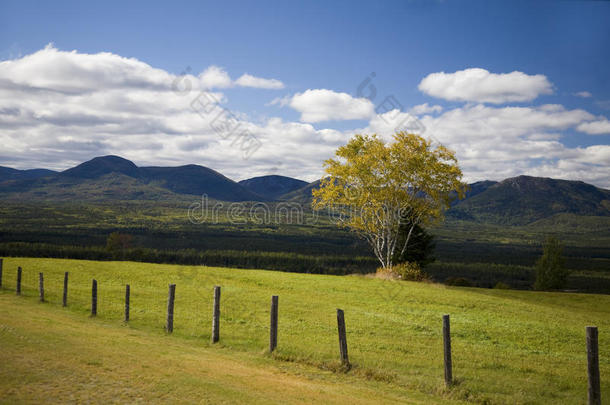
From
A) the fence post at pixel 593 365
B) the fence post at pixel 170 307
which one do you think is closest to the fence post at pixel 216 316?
the fence post at pixel 170 307

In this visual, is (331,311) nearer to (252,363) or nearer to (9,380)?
(252,363)

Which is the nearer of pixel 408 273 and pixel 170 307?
pixel 170 307

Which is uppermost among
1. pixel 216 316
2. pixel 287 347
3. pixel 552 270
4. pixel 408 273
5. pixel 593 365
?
pixel 593 365

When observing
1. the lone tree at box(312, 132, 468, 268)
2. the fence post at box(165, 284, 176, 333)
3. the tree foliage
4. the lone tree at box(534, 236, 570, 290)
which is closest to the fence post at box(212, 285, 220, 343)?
the fence post at box(165, 284, 176, 333)

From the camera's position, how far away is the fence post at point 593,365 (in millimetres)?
11875

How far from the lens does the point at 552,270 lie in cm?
8362

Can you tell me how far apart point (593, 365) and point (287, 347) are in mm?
10809

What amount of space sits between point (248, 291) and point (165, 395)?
25723mm

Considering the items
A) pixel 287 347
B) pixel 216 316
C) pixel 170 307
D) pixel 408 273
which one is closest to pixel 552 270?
pixel 408 273

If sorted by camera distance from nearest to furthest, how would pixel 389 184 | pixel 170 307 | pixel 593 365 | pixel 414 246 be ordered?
pixel 593 365, pixel 170 307, pixel 389 184, pixel 414 246

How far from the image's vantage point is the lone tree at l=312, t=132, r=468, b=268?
44688mm

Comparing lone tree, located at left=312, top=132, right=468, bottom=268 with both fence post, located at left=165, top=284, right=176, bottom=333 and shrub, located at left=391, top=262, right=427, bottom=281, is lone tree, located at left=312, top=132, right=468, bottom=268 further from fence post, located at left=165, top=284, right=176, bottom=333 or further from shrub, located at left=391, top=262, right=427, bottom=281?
fence post, located at left=165, top=284, right=176, bottom=333

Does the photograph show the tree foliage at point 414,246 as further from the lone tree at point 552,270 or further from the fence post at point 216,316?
the lone tree at point 552,270

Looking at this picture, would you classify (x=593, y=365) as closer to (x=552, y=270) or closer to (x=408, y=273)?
(x=408, y=273)
